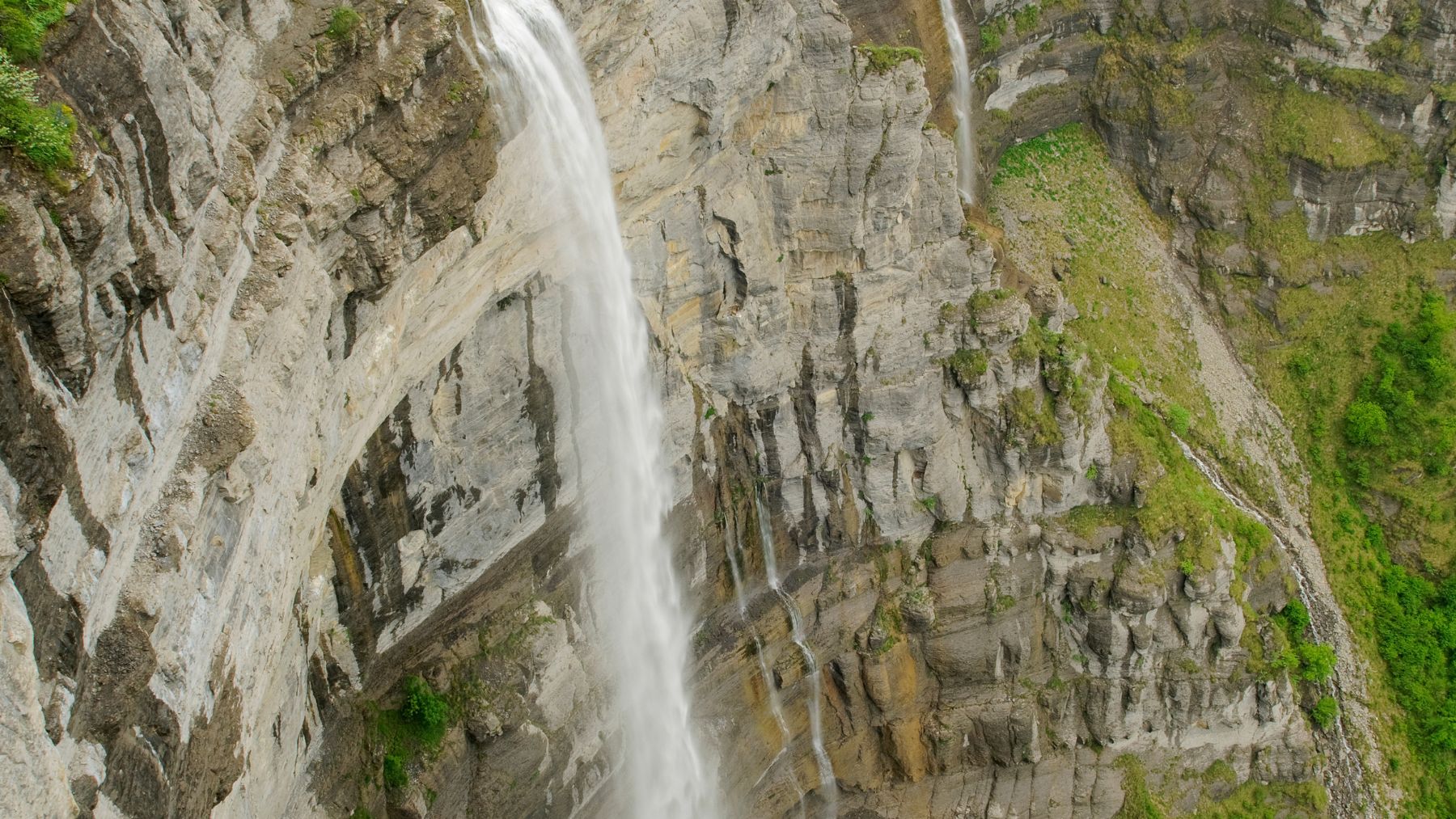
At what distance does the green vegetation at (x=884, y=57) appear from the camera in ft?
95.5

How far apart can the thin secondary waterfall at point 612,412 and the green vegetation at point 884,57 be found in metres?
9.37

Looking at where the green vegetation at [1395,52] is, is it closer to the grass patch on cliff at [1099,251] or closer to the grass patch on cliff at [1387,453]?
the grass patch on cliff at [1387,453]

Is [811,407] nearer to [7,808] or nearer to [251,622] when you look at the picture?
[251,622]

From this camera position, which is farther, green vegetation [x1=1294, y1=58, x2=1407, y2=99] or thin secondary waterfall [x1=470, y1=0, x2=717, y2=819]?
green vegetation [x1=1294, y1=58, x2=1407, y2=99]

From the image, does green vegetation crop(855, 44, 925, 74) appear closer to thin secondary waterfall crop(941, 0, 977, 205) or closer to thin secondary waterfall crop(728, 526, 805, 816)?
thin secondary waterfall crop(941, 0, 977, 205)

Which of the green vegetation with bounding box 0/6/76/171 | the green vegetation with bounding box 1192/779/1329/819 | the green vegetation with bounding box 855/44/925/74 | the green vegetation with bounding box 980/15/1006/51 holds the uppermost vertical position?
the green vegetation with bounding box 980/15/1006/51

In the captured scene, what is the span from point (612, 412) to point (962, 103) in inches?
820

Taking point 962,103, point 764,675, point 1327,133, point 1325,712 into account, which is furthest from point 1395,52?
point 764,675

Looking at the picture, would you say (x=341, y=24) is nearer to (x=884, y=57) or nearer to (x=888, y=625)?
(x=884, y=57)

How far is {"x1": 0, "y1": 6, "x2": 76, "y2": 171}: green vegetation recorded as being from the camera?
29.2 ft

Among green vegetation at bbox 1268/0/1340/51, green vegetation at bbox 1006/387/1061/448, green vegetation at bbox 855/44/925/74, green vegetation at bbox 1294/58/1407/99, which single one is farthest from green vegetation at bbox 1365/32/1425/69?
green vegetation at bbox 855/44/925/74

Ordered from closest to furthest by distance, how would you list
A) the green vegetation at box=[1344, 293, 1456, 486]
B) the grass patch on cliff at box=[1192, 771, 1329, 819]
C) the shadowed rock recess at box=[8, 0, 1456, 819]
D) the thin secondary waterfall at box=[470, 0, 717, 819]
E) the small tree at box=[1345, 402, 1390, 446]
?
the shadowed rock recess at box=[8, 0, 1456, 819] < the thin secondary waterfall at box=[470, 0, 717, 819] < the grass patch on cliff at box=[1192, 771, 1329, 819] < the green vegetation at box=[1344, 293, 1456, 486] < the small tree at box=[1345, 402, 1390, 446]

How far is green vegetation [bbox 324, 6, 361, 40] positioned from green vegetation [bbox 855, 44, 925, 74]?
17.1m

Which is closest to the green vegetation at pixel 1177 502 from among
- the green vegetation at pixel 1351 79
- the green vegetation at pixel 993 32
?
the green vegetation at pixel 993 32
